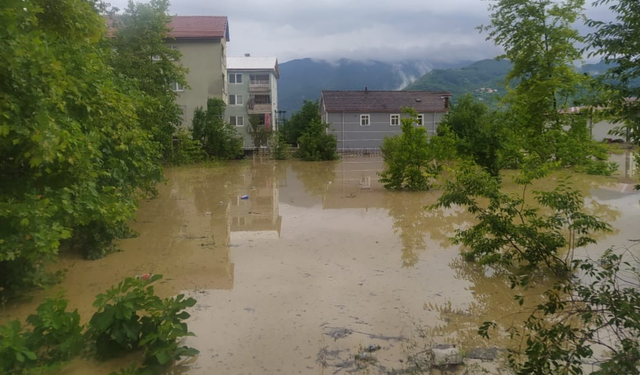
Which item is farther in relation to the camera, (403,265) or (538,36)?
(538,36)

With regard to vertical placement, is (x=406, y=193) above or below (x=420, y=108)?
below

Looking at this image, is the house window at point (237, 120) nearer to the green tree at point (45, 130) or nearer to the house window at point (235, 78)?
the house window at point (235, 78)

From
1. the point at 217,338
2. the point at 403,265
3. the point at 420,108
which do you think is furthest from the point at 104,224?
the point at 420,108

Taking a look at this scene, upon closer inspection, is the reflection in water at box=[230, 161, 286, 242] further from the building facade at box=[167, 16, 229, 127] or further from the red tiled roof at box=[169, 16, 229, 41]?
the red tiled roof at box=[169, 16, 229, 41]

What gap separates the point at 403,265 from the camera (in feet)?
26.4

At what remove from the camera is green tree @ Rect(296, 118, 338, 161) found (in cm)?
3331

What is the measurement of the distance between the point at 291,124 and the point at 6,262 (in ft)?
125

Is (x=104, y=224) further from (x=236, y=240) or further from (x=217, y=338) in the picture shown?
(x=217, y=338)

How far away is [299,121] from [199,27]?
11.6 metres

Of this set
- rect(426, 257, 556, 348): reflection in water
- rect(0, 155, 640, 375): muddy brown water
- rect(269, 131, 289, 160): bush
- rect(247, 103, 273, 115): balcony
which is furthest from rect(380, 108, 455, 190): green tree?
rect(247, 103, 273, 115): balcony

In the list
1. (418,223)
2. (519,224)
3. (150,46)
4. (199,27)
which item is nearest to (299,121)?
(199,27)

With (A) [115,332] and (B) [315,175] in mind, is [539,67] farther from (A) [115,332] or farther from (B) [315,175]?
(A) [115,332]

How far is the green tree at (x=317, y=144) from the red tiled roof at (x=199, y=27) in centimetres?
988

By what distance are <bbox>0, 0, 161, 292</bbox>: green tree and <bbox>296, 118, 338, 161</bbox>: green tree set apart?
26.0m
